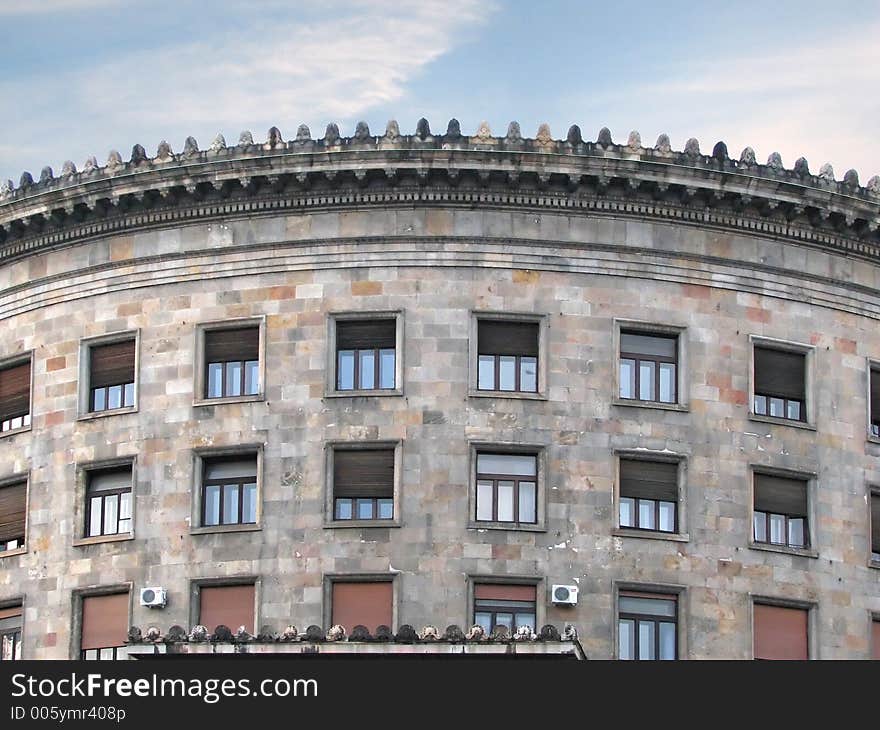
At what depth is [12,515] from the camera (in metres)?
72.5

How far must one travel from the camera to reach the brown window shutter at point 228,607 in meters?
68.5

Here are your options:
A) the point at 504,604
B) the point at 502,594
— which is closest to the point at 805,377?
the point at 502,594

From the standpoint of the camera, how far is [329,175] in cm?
7038

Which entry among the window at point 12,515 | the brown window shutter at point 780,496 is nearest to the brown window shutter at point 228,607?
the window at point 12,515

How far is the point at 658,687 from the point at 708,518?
68.8ft

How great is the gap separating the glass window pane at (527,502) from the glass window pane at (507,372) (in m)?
2.39

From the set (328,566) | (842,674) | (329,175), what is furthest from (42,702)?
(329,175)

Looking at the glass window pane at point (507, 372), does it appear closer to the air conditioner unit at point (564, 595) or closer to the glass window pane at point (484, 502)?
the glass window pane at point (484, 502)

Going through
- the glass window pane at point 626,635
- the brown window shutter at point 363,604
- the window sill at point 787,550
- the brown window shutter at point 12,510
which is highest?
the brown window shutter at point 12,510

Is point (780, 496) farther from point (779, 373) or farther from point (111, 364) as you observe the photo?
point (111, 364)

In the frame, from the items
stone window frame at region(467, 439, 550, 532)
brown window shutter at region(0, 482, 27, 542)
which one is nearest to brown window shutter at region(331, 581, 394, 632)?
stone window frame at region(467, 439, 550, 532)

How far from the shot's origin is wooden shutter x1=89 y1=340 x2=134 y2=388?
71625 mm

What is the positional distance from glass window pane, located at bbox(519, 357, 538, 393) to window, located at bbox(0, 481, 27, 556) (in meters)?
12.7

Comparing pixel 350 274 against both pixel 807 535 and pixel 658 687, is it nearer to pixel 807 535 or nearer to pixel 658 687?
pixel 807 535
